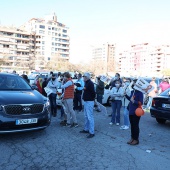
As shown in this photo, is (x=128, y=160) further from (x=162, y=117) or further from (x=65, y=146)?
(x=162, y=117)

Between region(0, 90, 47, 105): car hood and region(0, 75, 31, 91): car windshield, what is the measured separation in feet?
1.70

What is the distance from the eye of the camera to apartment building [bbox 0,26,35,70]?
3833 inches

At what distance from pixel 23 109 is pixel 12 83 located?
1.63m

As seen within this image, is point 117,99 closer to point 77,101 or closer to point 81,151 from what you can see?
point 77,101

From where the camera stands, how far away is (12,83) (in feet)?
23.5

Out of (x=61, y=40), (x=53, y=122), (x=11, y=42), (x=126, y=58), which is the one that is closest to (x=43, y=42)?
(x=61, y=40)

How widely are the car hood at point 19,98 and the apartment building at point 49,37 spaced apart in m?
108

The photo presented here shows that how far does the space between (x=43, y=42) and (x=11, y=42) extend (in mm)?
19157

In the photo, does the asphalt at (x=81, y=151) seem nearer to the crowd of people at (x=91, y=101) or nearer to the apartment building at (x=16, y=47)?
the crowd of people at (x=91, y=101)

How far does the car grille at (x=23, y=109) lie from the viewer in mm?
5645

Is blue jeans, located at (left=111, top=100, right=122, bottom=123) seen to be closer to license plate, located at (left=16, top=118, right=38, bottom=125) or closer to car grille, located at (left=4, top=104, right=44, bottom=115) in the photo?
car grille, located at (left=4, top=104, right=44, bottom=115)

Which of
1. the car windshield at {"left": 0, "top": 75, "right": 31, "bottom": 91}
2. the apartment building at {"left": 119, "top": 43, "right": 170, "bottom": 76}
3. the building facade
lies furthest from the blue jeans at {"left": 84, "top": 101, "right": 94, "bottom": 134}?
the apartment building at {"left": 119, "top": 43, "right": 170, "bottom": 76}

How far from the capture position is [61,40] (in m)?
123

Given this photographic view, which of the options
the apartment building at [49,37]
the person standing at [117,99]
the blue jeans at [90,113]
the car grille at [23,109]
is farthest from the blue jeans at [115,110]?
the apartment building at [49,37]
